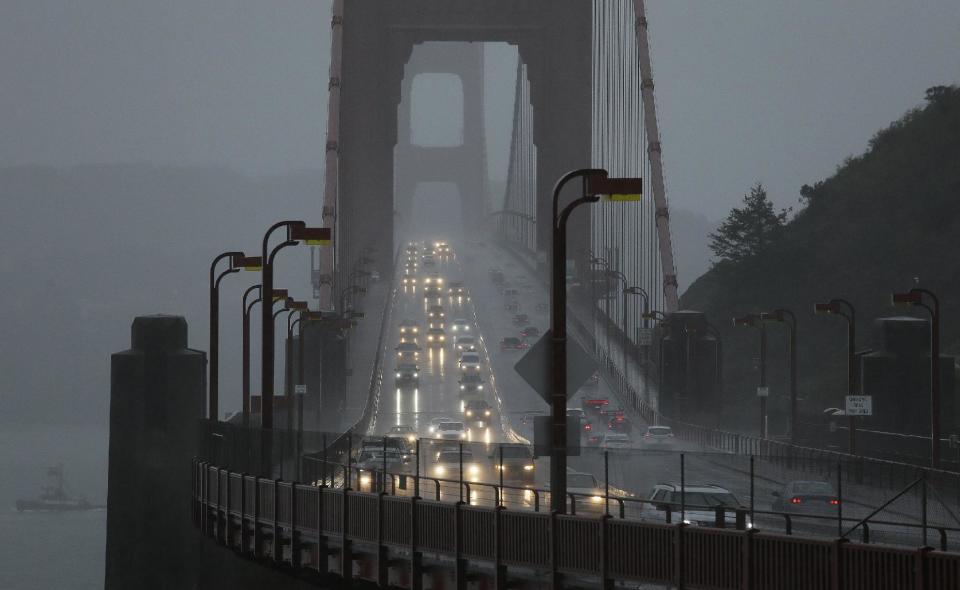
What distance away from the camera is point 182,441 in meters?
40.1

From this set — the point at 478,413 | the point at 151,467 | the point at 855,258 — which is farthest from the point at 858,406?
the point at 855,258

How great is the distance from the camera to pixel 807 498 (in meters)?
29.4

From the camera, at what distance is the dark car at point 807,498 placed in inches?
1125

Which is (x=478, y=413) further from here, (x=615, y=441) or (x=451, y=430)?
(x=615, y=441)

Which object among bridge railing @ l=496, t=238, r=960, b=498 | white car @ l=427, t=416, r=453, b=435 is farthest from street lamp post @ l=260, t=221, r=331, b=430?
white car @ l=427, t=416, r=453, b=435

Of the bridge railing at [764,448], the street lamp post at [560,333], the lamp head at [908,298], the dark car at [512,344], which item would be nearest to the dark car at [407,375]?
the bridge railing at [764,448]

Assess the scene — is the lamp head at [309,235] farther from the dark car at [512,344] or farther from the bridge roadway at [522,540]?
the dark car at [512,344]

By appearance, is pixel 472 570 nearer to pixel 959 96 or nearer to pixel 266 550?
pixel 266 550

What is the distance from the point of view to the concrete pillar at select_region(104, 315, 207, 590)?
39094mm

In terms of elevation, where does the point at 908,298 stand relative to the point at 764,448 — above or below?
above

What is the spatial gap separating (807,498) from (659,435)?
154 feet

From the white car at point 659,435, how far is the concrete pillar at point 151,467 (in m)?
36.6

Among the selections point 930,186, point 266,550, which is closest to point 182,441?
point 266,550

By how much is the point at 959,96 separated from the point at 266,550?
392 ft
